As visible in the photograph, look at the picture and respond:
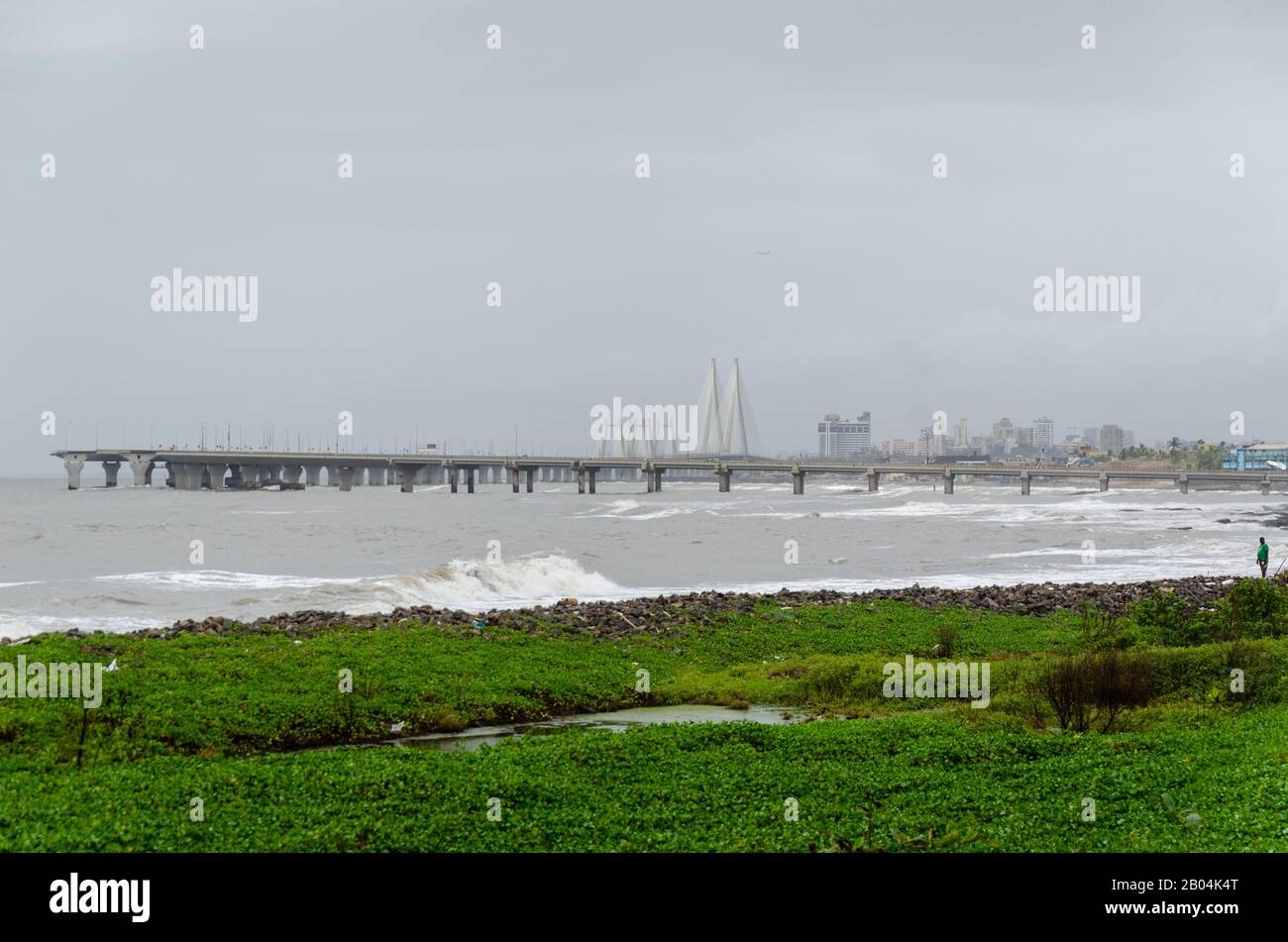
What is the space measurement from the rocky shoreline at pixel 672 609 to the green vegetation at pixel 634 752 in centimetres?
173

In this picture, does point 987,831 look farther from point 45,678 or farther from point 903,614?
point 903,614

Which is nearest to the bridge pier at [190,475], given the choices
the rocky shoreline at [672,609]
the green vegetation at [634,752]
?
the rocky shoreline at [672,609]

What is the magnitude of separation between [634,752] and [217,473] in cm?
16420

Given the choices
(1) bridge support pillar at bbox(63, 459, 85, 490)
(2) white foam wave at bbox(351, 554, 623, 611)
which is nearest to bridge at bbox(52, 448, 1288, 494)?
(1) bridge support pillar at bbox(63, 459, 85, 490)

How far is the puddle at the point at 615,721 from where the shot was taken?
15.0 meters

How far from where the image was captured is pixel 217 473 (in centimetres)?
16412

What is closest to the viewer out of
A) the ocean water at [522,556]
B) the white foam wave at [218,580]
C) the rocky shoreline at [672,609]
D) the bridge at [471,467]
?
the rocky shoreline at [672,609]

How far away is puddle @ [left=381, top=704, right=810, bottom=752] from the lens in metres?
15.0

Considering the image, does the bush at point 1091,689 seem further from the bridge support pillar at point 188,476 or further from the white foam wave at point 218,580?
the bridge support pillar at point 188,476

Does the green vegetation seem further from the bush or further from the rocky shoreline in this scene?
the rocky shoreline

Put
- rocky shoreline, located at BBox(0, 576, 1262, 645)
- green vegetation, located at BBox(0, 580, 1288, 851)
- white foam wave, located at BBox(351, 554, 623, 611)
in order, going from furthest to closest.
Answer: white foam wave, located at BBox(351, 554, 623, 611) < rocky shoreline, located at BBox(0, 576, 1262, 645) < green vegetation, located at BBox(0, 580, 1288, 851)

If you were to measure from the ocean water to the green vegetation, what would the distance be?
10.5m

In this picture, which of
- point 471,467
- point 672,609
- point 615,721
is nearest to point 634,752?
point 615,721
